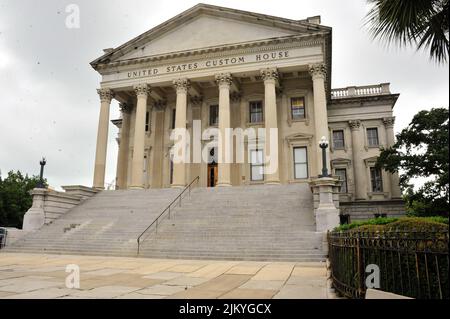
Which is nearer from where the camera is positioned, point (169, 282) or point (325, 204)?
point (169, 282)

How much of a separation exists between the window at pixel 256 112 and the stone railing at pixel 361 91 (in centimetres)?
938

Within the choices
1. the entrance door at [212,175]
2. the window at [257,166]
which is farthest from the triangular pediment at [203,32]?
the entrance door at [212,175]

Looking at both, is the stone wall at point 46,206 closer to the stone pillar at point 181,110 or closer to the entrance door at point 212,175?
the stone pillar at point 181,110

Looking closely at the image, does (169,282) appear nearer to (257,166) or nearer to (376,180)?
(257,166)

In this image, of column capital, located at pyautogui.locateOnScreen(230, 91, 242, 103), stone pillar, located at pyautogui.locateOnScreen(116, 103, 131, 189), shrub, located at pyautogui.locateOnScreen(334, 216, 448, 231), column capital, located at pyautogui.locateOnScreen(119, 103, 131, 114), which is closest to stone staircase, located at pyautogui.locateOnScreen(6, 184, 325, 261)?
shrub, located at pyautogui.locateOnScreen(334, 216, 448, 231)

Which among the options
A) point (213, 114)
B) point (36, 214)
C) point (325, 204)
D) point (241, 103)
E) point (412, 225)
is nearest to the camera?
point (412, 225)

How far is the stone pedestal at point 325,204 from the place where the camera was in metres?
16.2

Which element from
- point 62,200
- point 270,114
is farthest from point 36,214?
point 270,114

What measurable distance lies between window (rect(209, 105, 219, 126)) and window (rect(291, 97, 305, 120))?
Result: 6630 mm

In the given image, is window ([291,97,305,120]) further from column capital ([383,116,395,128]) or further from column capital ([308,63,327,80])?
column capital ([383,116,395,128])

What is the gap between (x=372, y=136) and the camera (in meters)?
35.3

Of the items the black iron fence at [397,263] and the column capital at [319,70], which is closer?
the black iron fence at [397,263]

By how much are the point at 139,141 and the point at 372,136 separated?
2199 cm

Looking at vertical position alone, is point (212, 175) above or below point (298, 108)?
below
